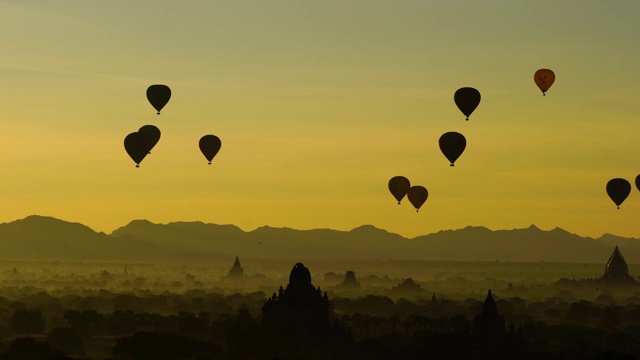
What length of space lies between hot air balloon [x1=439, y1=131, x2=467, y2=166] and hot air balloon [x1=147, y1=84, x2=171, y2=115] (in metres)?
26.0

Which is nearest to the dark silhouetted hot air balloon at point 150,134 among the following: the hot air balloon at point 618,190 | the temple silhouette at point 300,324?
the temple silhouette at point 300,324

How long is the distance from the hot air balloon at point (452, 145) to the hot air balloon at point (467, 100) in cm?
555

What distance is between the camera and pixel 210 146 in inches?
5586

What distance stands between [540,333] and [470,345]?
148 feet

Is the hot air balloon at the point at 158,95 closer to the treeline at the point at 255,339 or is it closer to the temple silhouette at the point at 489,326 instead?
the treeline at the point at 255,339

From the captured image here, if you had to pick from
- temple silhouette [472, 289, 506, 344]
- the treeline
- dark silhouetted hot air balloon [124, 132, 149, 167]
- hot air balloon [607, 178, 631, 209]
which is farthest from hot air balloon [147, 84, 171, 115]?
hot air balloon [607, 178, 631, 209]

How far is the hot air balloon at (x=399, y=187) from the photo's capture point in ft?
514

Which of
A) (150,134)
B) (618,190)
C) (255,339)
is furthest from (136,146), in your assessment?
(618,190)

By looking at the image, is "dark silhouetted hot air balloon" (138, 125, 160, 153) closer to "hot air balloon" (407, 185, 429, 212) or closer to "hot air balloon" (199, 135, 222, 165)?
"hot air balloon" (199, 135, 222, 165)

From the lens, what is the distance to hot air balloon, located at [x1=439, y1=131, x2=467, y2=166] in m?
136

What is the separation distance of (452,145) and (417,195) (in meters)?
24.4

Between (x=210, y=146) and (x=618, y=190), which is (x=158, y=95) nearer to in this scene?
(x=210, y=146)

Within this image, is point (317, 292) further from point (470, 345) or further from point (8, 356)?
point (8, 356)

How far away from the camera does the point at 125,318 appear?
7736 inches
